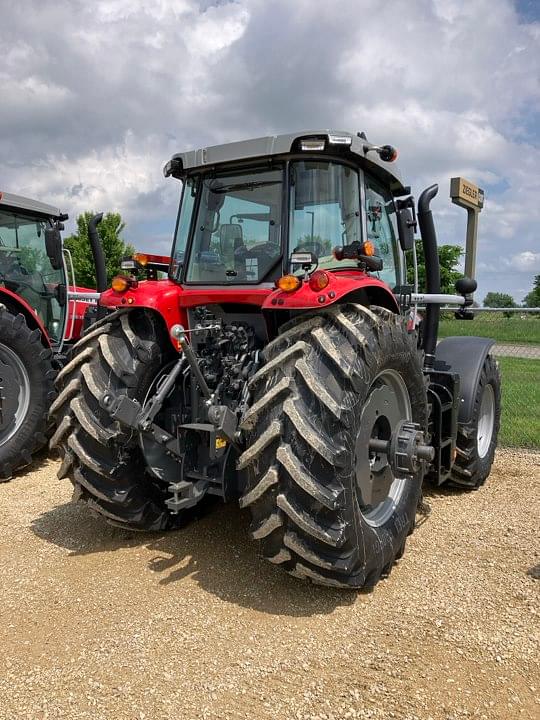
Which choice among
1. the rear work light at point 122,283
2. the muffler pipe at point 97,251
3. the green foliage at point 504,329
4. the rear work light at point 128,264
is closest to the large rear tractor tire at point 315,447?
the rear work light at point 122,283

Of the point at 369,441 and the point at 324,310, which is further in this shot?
the point at 369,441

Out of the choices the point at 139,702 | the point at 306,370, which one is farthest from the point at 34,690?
the point at 306,370

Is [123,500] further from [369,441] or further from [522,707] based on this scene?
[522,707]

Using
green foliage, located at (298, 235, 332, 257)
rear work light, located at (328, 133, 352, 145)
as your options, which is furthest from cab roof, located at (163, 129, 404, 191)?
green foliage, located at (298, 235, 332, 257)

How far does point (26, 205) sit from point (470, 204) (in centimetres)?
492

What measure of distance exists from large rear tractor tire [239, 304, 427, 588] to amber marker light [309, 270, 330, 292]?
0.17m

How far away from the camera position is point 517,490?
5.19 m

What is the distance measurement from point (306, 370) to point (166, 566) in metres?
1.57

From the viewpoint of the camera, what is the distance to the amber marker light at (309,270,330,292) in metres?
3.06

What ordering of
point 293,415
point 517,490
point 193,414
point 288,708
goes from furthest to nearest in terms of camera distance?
point 517,490
point 193,414
point 293,415
point 288,708

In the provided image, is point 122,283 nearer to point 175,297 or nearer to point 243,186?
point 175,297

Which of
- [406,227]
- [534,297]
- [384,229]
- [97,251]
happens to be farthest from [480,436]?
[534,297]

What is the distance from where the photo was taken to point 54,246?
6387 millimetres

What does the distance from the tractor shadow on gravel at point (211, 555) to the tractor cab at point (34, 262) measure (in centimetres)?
267
